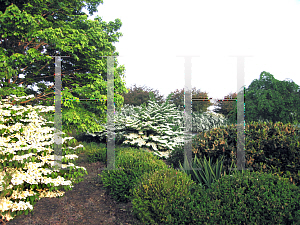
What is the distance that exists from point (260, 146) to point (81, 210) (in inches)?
144

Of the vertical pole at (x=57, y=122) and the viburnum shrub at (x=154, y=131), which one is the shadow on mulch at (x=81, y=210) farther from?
the viburnum shrub at (x=154, y=131)

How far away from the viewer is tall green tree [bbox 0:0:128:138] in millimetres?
5695

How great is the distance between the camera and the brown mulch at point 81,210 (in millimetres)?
3070

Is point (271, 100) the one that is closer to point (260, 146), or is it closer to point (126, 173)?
point (260, 146)

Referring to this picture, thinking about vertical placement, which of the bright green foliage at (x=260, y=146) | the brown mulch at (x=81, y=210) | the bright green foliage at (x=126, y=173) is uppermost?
the bright green foliage at (x=260, y=146)

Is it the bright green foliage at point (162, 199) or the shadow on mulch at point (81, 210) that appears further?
the shadow on mulch at point (81, 210)

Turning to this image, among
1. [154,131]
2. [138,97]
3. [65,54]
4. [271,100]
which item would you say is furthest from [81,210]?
[138,97]

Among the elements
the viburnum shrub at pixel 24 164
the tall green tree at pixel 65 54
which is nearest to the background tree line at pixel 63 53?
the tall green tree at pixel 65 54

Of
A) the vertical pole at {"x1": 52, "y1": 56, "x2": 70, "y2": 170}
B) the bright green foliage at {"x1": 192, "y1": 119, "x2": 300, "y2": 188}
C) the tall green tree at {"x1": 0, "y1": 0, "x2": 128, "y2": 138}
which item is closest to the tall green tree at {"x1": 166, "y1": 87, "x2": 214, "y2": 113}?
the tall green tree at {"x1": 0, "y1": 0, "x2": 128, "y2": 138}

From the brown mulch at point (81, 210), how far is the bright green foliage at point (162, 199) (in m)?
0.49

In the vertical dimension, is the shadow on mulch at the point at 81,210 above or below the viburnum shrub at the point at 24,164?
below

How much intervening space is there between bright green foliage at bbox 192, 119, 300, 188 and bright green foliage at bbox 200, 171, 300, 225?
0.82 meters

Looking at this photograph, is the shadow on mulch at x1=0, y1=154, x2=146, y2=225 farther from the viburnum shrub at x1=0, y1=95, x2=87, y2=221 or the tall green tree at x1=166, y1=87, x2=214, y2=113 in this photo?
the tall green tree at x1=166, y1=87, x2=214, y2=113

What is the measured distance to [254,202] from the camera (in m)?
2.37
